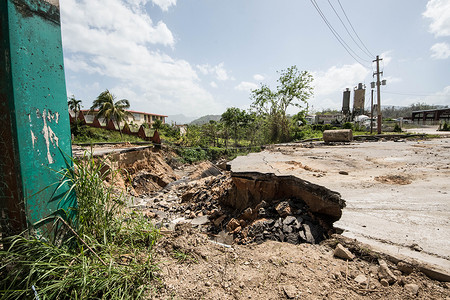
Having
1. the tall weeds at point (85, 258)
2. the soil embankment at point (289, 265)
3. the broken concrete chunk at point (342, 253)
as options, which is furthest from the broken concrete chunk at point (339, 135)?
the tall weeds at point (85, 258)

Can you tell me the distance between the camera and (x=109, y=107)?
2264 centimetres

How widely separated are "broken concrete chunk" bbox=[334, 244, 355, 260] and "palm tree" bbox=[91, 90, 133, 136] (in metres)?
22.8

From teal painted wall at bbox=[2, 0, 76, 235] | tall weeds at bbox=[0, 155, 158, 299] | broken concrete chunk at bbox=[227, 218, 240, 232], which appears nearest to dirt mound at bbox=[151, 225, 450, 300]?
tall weeds at bbox=[0, 155, 158, 299]

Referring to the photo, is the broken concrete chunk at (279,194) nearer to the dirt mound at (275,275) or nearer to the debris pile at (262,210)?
the debris pile at (262,210)

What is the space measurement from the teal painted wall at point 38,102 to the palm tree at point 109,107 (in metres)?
21.7

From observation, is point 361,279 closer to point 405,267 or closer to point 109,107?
point 405,267

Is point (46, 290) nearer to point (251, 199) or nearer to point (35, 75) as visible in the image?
point (35, 75)

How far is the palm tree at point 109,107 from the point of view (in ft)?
73.4

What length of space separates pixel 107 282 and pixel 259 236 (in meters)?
2.31

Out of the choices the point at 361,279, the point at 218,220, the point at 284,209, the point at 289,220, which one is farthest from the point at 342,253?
the point at 218,220

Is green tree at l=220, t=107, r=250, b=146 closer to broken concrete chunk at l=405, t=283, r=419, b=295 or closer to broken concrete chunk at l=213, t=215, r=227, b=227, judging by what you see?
broken concrete chunk at l=213, t=215, r=227, b=227

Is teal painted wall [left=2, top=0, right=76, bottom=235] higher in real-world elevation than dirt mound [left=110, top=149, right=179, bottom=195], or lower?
higher

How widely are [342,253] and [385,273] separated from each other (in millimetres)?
359

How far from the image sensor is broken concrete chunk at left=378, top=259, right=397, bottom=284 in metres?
1.61
